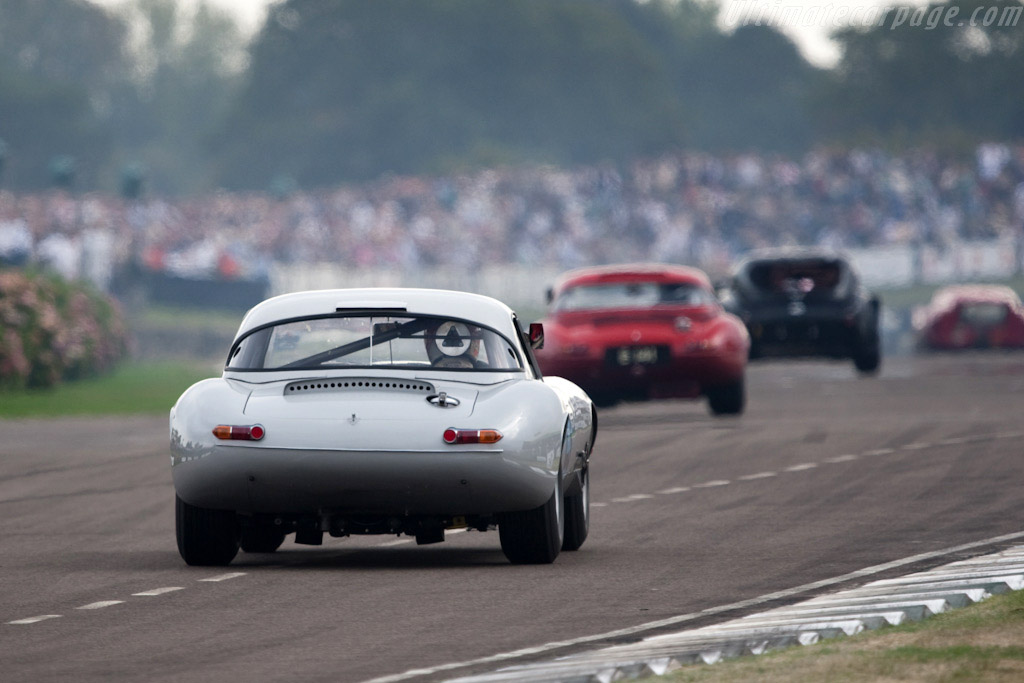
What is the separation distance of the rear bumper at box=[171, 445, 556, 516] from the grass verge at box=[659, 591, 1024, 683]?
2464 millimetres

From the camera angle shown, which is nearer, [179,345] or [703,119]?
[179,345]

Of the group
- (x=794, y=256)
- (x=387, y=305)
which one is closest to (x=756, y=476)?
(x=387, y=305)

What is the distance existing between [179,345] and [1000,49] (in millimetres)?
72888

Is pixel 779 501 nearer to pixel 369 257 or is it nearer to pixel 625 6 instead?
pixel 369 257

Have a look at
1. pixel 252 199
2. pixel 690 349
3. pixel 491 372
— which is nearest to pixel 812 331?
pixel 690 349

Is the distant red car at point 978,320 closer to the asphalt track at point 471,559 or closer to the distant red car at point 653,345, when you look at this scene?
the distant red car at point 653,345

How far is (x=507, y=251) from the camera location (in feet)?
169

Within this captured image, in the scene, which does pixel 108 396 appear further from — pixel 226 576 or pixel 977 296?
pixel 226 576

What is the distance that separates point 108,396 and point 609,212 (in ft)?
90.9

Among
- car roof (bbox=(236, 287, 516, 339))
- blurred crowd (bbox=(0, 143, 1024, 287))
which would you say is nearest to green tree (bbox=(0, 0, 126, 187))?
blurred crowd (bbox=(0, 143, 1024, 287))

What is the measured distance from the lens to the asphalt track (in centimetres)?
782

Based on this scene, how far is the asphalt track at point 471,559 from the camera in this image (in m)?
7.82

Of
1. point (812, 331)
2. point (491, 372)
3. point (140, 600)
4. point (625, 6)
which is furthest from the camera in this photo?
point (625, 6)

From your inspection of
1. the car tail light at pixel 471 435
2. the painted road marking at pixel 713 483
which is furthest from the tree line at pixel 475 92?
the car tail light at pixel 471 435
